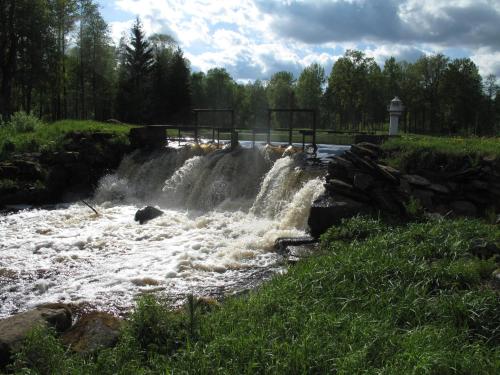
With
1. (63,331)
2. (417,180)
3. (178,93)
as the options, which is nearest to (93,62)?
(178,93)

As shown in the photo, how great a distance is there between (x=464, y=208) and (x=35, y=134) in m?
18.1

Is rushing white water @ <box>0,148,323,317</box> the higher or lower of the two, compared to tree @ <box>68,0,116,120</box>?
lower

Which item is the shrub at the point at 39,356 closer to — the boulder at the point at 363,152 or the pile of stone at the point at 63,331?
the pile of stone at the point at 63,331

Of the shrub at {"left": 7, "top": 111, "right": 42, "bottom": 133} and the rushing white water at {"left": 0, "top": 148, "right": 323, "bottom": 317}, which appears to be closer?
the rushing white water at {"left": 0, "top": 148, "right": 323, "bottom": 317}

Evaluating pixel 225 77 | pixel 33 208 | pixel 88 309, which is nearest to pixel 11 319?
pixel 88 309

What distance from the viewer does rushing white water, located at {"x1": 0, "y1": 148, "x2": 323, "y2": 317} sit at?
8.48 m

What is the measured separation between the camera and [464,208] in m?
10.2

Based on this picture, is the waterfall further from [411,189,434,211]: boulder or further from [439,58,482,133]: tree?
[439,58,482,133]: tree

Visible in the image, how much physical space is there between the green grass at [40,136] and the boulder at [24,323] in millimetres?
14294

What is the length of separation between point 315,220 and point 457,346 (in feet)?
18.3

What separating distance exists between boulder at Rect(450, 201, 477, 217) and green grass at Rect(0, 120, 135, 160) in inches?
573

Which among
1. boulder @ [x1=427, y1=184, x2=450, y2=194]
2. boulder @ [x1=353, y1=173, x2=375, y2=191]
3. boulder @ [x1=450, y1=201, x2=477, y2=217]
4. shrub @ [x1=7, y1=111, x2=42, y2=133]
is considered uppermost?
shrub @ [x1=7, y1=111, x2=42, y2=133]

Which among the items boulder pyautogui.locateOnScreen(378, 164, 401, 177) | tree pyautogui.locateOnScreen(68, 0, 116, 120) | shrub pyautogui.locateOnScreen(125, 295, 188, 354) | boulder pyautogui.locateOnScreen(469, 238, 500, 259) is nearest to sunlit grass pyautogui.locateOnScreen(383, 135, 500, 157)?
boulder pyautogui.locateOnScreen(378, 164, 401, 177)

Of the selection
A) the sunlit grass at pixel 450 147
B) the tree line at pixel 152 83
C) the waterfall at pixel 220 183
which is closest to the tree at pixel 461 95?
the tree line at pixel 152 83
